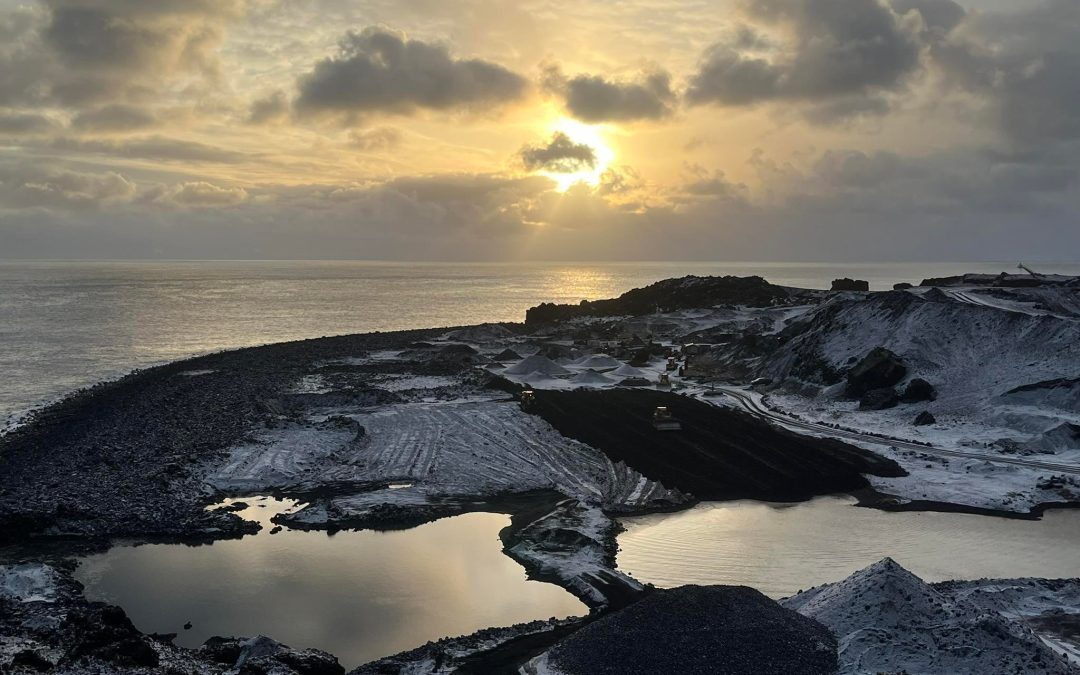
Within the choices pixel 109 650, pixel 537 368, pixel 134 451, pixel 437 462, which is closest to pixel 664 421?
pixel 437 462

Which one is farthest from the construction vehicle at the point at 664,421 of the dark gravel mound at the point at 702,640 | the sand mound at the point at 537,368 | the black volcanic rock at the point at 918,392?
the dark gravel mound at the point at 702,640

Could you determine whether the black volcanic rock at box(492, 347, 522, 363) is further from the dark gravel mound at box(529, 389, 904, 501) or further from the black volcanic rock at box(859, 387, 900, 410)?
the black volcanic rock at box(859, 387, 900, 410)

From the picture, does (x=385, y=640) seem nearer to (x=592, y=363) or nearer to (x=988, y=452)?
(x=988, y=452)

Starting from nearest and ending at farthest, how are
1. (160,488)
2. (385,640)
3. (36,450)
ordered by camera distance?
(385,640) < (160,488) < (36,450)

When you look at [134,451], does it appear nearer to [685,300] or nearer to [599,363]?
[599,363]

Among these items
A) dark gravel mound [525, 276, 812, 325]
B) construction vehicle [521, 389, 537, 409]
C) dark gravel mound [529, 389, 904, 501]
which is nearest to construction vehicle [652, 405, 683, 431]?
dark gravel mound [529, 389, 904, 501]

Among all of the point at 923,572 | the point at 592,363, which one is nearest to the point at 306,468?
the point at 923,572
